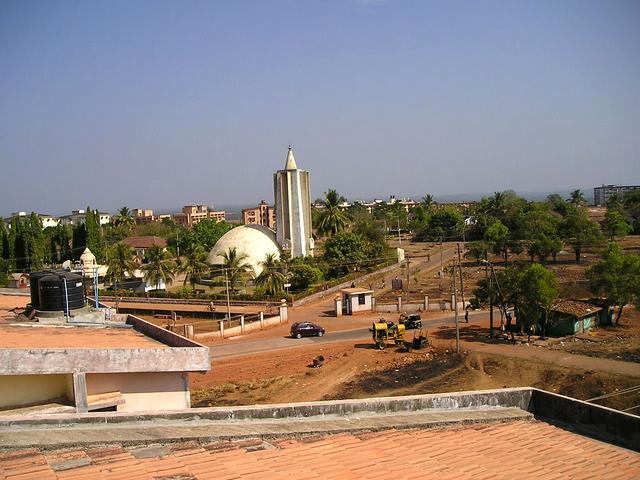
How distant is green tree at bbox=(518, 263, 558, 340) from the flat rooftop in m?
18.6

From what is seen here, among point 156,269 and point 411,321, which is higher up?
point 156,269

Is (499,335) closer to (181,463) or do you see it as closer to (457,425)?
(457,425)

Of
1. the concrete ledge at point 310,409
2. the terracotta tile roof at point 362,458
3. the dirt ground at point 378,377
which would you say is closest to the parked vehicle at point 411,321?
the dirt ground at point 378,377

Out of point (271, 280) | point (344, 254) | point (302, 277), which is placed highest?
point (344, 254)

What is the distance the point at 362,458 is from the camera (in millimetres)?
7234

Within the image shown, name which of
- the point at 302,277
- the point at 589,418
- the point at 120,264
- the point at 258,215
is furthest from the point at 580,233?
the point at 258,215

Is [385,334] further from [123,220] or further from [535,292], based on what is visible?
[123,220]

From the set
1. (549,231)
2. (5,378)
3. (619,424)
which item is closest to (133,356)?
(5,378)

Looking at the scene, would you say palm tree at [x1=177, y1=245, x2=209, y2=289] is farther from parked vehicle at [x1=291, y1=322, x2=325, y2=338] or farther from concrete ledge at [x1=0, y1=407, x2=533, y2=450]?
concrete ledge at [x1=0, y1=407, x2=533, y2=450]

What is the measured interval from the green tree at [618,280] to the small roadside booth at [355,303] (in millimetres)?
12926

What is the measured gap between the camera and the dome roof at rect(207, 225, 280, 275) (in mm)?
53281

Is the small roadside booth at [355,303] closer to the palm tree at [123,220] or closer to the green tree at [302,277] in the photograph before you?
the green tree at [302,277]

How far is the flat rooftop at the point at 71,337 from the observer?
1161 centimetres

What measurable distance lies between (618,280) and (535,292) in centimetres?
559
